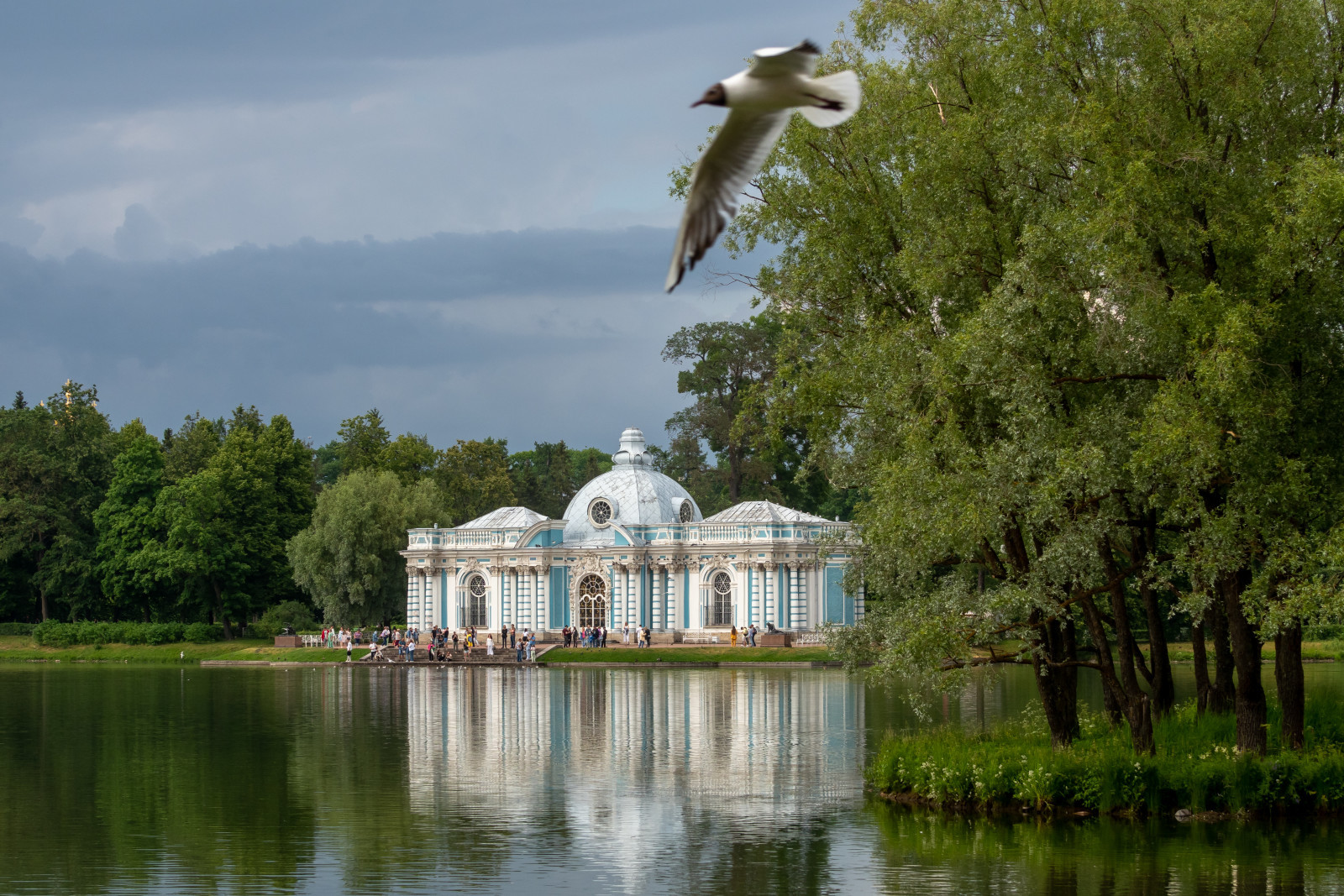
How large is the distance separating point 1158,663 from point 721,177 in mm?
14270

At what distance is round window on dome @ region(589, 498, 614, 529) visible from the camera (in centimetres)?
6338

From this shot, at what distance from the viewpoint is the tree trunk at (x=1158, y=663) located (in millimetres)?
18989

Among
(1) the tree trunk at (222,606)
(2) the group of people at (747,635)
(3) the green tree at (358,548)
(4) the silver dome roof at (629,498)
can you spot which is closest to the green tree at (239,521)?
(1) the tree trunk at (222,606)

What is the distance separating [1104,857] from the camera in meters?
14.4

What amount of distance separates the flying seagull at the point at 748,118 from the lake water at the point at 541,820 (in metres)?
7.65

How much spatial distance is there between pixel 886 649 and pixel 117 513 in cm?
6003

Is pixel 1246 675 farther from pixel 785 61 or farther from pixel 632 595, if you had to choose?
pixel 632 595

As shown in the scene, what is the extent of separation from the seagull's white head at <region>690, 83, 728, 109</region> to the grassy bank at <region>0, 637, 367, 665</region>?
2041 inches

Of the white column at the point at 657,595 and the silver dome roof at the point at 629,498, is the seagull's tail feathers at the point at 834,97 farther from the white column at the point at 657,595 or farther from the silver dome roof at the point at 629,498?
the silver dome roof at the point at 629,498

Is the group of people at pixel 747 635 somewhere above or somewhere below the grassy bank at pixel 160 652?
above

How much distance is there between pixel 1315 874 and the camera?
44.0ft

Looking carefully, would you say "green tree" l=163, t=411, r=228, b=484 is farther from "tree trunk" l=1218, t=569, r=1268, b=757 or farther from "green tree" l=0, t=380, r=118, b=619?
"tree trunk" l=1218, t=569, r=1268, b=757

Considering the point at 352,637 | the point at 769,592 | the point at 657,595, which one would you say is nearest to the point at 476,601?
the point at 352,637

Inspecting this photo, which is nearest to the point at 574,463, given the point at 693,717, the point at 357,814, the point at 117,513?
the point at 117,513
